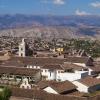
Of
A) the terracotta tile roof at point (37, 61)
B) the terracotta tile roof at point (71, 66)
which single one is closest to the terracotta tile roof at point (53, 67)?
the terracotta tile roof at point (71, 66)

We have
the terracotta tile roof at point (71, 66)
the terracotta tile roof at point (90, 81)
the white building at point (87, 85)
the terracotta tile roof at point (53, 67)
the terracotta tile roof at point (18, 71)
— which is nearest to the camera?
the white building at point (87, 85)

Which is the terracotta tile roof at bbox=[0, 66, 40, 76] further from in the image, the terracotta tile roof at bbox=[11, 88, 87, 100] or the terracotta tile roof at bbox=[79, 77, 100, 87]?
the terracotta tile roof at bbox=[11, 88, 87, 100]

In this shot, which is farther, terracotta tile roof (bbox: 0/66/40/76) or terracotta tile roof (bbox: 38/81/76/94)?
terracotta tile roof (bbox: 0/66/40/76)

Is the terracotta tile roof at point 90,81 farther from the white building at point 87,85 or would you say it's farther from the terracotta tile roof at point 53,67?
the terracotta tile roof at point 53,67

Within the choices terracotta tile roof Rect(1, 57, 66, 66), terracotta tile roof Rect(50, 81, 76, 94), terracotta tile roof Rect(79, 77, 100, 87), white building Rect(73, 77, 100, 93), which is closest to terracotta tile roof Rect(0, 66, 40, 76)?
terracotta tile roof Rect(1, 57, 66, 66)

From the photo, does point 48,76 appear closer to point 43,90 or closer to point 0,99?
point 43,90

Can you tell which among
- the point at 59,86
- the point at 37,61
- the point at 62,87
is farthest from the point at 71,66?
the point at 62,87

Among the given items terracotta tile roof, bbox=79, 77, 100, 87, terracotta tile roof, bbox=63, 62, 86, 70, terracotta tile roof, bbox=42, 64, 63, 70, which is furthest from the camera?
terracotta tile roof, bbox=63, 62, 86, 70

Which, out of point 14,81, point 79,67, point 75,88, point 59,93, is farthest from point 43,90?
point 79,67

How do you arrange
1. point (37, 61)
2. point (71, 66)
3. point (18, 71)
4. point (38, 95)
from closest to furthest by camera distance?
point (38, 95) → point (18, 71) → point (71, 66) → point (37, 61)

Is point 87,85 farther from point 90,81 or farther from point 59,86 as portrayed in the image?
point 59,86

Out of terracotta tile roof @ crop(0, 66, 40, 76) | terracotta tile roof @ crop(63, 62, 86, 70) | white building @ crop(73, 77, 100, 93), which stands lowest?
white building @ crop(73, 77, 100, 93)

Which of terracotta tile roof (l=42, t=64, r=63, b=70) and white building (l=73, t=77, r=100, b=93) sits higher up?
terracotta tile roof (l=42, t=64, r=63, b=70)
